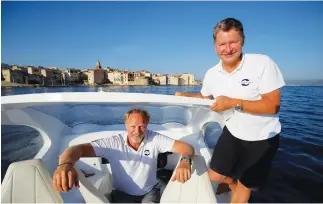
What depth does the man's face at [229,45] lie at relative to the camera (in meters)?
1.62

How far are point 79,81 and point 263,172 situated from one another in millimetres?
84040

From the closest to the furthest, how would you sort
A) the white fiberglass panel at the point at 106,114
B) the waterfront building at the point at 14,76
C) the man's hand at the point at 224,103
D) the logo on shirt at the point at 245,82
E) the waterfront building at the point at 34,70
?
1. the man's hand at the point at 224,103
2. the logo on shirt at the point at 245,82
3. the white fiberglass panel at the point at 106,114
4. the waterfront building at the point at 14,76
5. the waterfront building at the point at 34,70

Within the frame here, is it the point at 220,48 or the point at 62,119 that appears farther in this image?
the point at 62,119

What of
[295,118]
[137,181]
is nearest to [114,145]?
[137,181]

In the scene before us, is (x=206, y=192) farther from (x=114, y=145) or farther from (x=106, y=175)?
(x=106, y=175)

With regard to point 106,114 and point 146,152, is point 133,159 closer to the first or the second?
point 146,152

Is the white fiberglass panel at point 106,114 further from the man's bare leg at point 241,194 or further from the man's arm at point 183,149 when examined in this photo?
the man's bare leg at point 241,194

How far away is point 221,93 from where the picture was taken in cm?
188

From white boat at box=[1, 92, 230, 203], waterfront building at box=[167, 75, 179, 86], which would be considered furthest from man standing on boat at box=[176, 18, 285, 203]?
waterfront building at box=[167, 75, 179, 86]

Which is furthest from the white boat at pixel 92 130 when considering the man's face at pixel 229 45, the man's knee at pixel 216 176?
the man's face at pixel 229 45

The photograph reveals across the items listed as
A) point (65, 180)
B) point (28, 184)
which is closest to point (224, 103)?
point (65, 180)

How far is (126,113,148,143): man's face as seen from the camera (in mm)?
1983

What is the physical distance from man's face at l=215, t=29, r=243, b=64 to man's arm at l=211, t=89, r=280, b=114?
1.22ft

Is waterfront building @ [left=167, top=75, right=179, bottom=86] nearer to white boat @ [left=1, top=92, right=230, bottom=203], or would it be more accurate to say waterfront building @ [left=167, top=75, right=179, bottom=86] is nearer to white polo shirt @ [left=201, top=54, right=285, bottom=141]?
white boat @ [left=1, top=92, right=230, bottom=203]
